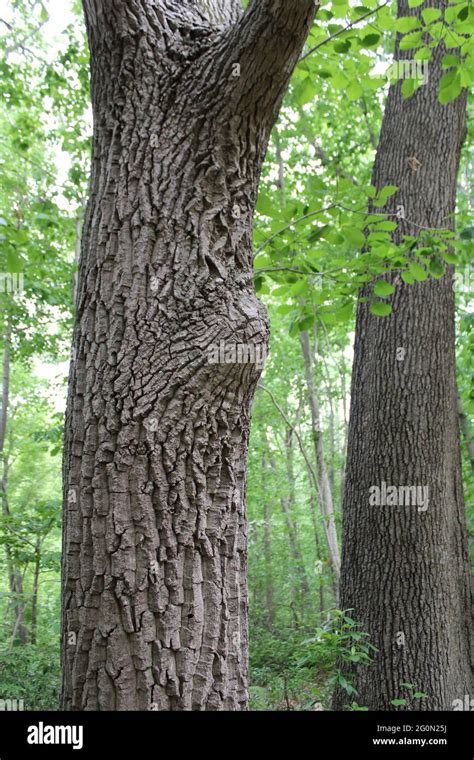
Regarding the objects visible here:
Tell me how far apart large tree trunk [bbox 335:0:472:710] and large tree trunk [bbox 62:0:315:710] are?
9.13 ft

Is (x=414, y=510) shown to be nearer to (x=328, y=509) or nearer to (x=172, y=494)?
(x=172, y=494)

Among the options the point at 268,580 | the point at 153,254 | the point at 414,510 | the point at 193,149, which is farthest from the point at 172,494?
the point at 268,580

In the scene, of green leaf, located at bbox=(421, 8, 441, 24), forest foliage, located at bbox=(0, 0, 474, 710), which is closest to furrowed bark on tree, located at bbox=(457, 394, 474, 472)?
forest foliage, located at bbox=(0, 0, 474, 710)

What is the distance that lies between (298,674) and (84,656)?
658cm

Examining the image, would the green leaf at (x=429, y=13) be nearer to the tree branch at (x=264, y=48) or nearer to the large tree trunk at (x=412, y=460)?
the tree branch at (x=264, y=48)

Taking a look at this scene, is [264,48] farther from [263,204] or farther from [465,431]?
[465,431]

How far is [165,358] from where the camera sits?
181 centimetres

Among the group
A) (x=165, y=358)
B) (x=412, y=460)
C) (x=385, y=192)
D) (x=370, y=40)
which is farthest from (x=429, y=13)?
(x=412, y=460)

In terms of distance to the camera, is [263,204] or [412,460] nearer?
[263,204]

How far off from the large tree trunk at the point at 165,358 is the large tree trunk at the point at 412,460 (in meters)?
2.78

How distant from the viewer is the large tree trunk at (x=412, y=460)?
13.8 ft

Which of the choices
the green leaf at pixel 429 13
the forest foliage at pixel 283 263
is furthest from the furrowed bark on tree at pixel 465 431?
the green leaf at pixel 429 13

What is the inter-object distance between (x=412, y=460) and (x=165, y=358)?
320 cm

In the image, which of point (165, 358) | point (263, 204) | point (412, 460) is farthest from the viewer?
point (412, 460)
